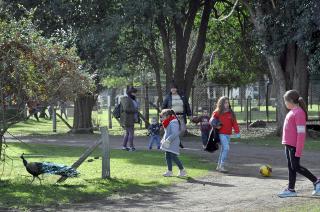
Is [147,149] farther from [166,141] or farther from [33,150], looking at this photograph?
[166,141]

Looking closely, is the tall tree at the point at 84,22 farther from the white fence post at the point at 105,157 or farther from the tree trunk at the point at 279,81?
the white fence post at the point at 105,157

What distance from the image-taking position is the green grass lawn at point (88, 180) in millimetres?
10719

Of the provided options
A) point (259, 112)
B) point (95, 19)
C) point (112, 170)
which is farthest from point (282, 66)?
point (259, 112)

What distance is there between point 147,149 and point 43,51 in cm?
853

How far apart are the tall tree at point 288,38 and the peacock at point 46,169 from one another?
11150mm

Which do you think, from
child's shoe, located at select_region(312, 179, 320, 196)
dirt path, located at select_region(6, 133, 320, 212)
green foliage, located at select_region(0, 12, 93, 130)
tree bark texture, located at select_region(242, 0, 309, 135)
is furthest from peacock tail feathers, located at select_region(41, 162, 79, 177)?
tree bark texture, located at select_region(242, 0, 309, 135)

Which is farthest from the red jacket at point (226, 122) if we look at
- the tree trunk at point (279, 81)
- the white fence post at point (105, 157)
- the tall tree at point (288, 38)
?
the tree trunk at point (279, 81)

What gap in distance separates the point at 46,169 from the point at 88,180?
3.33 ft

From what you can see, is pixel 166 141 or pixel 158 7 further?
pixel 158 7

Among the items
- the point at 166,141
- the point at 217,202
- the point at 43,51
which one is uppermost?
the point at 43,51

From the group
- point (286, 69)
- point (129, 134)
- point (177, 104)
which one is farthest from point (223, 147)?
point (286, 69)

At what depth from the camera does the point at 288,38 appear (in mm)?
22469

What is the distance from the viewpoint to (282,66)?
2477 centimetres

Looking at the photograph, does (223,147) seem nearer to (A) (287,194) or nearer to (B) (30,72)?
(A) (287,194)
